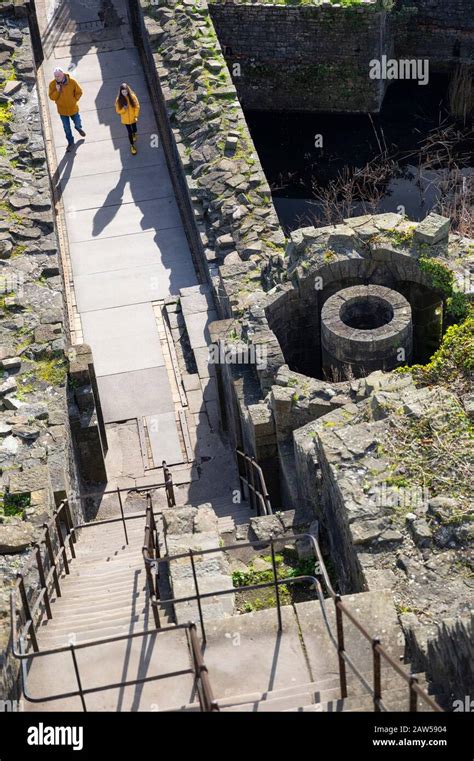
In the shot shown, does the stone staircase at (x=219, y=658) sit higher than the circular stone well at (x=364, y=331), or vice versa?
the circular stone well at (x=364, y=331)

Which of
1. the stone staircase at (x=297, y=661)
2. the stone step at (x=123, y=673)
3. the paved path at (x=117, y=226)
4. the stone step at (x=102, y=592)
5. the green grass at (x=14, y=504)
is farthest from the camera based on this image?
the paved path at (x=117, y=226)

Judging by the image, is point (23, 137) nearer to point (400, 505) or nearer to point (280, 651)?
point (400, 505)

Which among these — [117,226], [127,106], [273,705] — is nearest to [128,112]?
[127,106]

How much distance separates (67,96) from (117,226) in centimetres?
302

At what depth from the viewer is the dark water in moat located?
22594mm

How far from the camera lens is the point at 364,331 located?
46.1 feet

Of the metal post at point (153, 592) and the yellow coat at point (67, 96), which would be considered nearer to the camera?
the metal post at point (153, 592)

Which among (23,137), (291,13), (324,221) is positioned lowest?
(324,221)

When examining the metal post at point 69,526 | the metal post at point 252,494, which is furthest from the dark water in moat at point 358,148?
the metal post at point 69,526

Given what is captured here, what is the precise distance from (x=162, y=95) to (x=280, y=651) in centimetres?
1458

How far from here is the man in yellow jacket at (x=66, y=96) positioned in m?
20.8

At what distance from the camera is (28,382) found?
1506 cm

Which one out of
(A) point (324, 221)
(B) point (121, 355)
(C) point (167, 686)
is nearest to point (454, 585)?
(C) point (167, 686)

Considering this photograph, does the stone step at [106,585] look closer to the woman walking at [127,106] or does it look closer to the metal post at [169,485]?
the metal post at [169,485]
